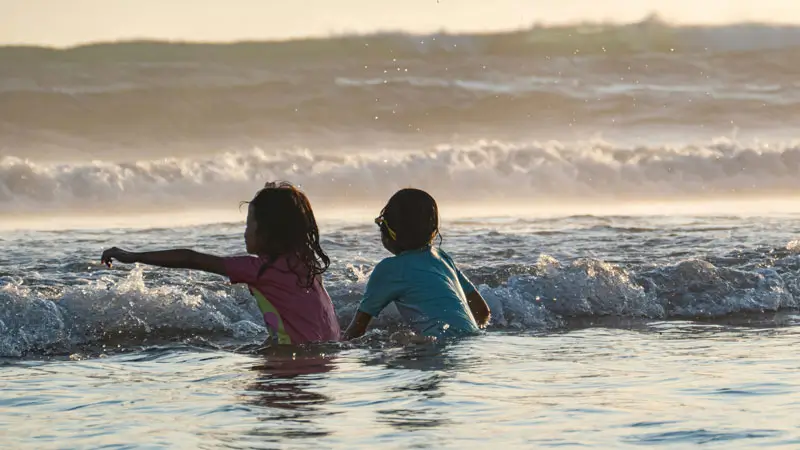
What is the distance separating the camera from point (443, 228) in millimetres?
16984

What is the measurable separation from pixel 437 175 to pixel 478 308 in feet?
66.2

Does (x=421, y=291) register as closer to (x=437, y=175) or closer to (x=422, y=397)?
(x=422, y=397)

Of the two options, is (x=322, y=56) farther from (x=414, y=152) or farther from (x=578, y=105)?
(x=414, y=152)

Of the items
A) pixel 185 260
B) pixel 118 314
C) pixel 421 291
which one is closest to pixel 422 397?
pixel 421 291

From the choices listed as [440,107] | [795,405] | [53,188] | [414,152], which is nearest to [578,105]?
[440,107]

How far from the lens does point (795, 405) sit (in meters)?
5.93

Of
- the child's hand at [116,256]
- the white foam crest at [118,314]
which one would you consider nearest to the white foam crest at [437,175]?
the white foam crest at [118,314]

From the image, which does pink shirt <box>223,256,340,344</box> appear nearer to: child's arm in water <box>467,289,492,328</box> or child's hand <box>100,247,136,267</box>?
child's hand <box>100,247,136,267</box>

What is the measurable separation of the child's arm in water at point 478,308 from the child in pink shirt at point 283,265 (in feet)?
3.38

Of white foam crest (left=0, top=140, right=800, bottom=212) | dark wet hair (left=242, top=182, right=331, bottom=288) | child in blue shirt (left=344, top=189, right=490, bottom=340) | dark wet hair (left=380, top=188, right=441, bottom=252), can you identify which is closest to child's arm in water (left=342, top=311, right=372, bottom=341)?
child in blue shirt (left=344, top=189, right=490, bottom=340)

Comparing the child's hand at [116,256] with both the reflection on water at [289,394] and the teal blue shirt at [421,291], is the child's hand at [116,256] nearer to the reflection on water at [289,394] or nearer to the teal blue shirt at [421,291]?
the reflection on water at [289,394]

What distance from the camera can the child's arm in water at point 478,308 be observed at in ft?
26.9

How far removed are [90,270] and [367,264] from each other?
242 cm

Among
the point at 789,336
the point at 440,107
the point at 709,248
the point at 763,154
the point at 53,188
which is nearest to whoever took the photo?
the point at 789,336
